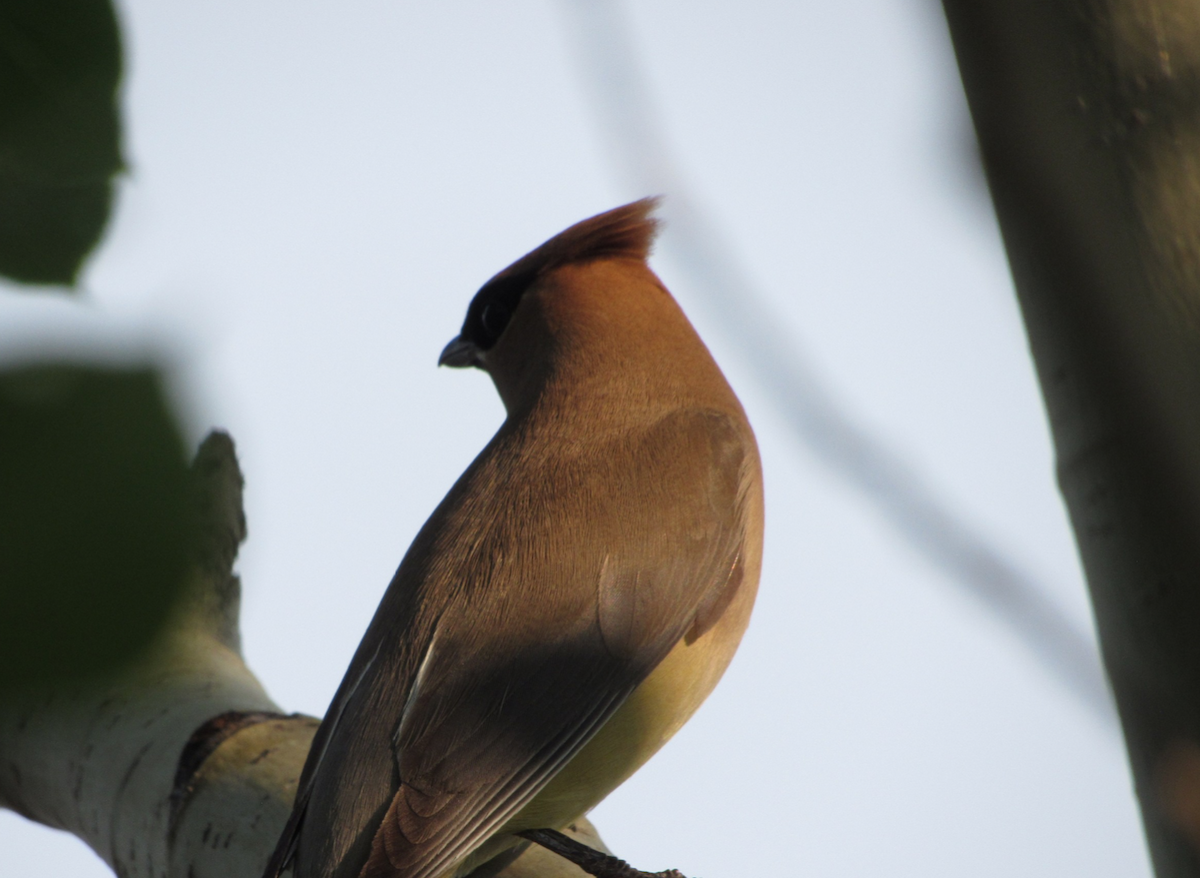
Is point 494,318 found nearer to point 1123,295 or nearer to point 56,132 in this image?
point 56,132

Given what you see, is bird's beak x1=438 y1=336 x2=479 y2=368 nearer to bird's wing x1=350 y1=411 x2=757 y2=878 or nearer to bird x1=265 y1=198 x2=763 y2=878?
bird x1=265 y1=198 x2=763 y2=878

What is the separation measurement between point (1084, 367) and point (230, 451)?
2472 millimetres

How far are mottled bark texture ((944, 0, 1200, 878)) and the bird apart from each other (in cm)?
157

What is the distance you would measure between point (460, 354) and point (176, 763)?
1.67 metres

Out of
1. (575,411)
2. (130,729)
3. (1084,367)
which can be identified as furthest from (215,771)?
(1084,367)

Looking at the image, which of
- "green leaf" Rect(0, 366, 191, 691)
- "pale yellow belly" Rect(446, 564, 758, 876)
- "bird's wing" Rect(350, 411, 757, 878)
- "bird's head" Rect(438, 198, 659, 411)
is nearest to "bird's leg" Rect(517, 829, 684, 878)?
"pale yellow belly" Rect(446, 564, 758, 876)

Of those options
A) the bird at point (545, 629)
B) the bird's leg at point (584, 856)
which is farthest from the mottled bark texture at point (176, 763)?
the bird at point (545, 629)

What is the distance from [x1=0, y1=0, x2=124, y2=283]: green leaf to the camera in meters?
1.24

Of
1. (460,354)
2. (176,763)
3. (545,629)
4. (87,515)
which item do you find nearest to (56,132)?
(87,515)

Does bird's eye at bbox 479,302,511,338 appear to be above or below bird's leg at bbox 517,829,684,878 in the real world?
above

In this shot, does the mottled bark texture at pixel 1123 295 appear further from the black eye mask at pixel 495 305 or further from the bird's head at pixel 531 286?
the black eye mask at pixel 495 305

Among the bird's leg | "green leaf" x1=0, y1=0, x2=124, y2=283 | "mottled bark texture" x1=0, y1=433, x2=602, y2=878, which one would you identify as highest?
"green leaf" x1=0, y1=0, x2=124, y2=283

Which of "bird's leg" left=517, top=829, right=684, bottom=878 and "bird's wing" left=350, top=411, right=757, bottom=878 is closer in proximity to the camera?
"bird's wing" left=350, top=411, right=757, bottom=878

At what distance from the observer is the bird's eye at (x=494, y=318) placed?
370cm
